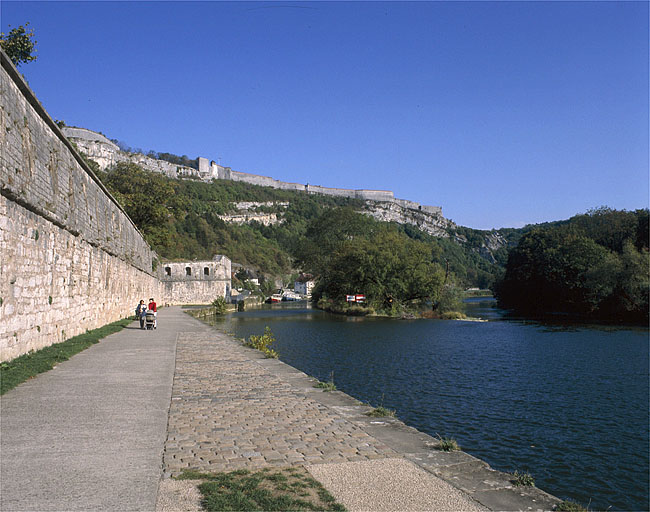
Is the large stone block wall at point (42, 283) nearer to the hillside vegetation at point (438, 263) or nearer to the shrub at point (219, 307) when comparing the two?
the hillside vegetation at point (438, 263)

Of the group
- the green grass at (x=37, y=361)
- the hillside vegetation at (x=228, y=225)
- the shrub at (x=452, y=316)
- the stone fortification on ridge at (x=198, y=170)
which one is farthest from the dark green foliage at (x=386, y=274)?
the stone fortification on ridge at (x=198, y=170)

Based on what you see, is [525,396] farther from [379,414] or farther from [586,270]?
[586,270]

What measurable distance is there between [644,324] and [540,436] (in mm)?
32738

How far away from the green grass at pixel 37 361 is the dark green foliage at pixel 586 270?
128 feet

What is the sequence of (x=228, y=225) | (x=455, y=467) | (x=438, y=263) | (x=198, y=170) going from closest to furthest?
(x=455, y=467) < (x=438, y=263) < (x=228, y=225) < (x=198, y=170)

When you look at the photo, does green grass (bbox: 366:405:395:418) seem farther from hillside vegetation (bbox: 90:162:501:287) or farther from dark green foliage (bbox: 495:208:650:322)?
dark green foliage (bbox: 495:208:650:322)

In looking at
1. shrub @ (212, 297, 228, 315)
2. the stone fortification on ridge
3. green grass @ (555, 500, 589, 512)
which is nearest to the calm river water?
green grass @ (555, 500, 589, 512)

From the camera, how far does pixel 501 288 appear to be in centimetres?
6184

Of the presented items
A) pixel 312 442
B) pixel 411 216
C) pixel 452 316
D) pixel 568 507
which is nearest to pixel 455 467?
pixel 568 507

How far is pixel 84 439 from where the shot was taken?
4965mm

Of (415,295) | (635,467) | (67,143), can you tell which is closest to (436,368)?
(635,467)

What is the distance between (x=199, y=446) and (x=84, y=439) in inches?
44.6

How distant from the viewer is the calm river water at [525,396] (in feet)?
25.4

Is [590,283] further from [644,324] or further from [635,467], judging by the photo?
[635,467]
